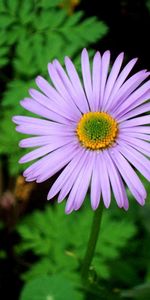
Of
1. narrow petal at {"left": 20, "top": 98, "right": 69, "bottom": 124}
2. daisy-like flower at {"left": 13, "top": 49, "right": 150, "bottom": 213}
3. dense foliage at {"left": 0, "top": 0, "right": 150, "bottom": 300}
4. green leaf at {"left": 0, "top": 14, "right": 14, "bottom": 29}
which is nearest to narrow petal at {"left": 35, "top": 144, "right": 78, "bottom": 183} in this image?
daisy-like flower at {"left": 13, "top": 49, "right": 150, "bottom": 213}

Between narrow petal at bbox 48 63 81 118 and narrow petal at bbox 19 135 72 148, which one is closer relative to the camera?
narrow petal at bbox 19 135 72 148

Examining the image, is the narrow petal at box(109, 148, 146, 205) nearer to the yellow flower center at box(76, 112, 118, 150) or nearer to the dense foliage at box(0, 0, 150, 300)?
the yellow flower center at box(76, 112, 118, 150)

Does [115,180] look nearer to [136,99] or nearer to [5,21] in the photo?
[136,99]

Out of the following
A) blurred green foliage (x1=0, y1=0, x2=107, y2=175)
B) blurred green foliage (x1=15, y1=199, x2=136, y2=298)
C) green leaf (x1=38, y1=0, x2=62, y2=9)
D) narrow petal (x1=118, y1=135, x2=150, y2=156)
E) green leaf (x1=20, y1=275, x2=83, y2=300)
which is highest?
green leaf (x1=38, y1=0, x2=62, y2=9)

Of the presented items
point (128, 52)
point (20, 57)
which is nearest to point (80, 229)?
point (20, 57)

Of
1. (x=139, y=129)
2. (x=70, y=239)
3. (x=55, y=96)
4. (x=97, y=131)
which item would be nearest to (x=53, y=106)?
(x=55, y=96)

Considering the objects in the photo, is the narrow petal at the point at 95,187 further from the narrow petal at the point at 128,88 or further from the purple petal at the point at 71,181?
the narrow petal at the point at 128,88
